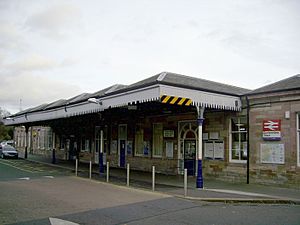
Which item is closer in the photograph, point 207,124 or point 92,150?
point 207,124

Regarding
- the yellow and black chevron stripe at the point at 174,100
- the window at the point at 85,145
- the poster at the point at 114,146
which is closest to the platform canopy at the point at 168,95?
the yellow and black chevron stripe at the point at 174,100

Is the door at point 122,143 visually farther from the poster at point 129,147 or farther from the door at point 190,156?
the door at point 190,156

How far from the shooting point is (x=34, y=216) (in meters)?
8.69

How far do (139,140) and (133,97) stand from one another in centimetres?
958

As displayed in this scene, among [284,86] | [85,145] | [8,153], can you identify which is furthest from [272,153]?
[8,153]

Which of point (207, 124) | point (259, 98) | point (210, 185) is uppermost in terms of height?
point (259, 98)

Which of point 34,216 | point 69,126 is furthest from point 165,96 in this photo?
point 69,126

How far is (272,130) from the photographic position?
15.4 meters

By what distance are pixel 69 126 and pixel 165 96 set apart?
72.6ft

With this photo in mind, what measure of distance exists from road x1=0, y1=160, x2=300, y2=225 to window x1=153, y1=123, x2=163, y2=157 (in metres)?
8.34

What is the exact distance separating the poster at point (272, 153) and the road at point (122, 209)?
4.42 metres

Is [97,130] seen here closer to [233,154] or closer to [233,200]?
[233,154]

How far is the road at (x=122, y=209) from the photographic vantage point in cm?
848

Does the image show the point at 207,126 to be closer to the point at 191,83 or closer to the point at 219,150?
the point at 219,150
